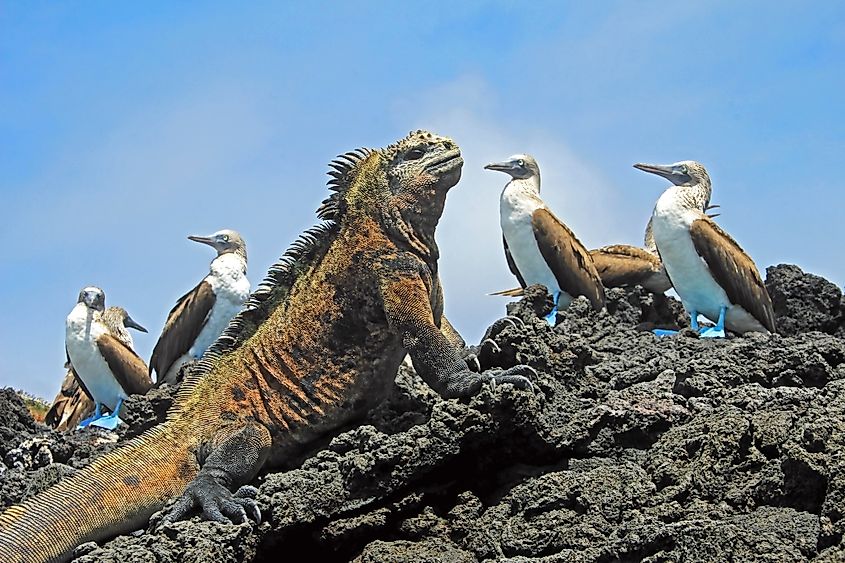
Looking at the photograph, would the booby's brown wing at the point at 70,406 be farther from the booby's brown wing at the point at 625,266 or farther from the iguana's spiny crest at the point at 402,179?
the iguana's spiny crest at the point at 402,179

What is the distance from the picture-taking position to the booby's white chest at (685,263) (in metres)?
13.3

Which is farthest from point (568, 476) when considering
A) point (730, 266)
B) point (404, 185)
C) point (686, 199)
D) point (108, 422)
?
point (108, 422)

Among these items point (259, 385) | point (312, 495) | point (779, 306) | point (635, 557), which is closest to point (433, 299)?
point (259, 385)

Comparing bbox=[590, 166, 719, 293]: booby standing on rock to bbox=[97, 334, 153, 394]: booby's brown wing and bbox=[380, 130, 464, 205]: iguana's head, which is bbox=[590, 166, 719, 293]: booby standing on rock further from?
bbox=[380, 130, 464, 205]: iguana's head

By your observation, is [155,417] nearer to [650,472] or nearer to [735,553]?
[650,472]

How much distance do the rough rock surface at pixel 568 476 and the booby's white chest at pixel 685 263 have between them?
4.84 meters

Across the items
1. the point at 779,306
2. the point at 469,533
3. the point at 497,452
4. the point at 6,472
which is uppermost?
the point at 779,306

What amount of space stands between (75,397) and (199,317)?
2.53 metres

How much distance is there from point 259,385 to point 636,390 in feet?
7.39

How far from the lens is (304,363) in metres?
8.08

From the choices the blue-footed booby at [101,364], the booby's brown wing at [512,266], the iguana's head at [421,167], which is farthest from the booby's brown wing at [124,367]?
the iguana's head at [421,167]

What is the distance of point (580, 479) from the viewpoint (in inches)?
276

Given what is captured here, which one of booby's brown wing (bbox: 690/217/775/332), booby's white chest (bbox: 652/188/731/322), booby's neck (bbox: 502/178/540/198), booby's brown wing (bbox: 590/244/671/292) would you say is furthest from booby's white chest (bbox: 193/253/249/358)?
booby's brown wing (bbox: 690/217/775/332)

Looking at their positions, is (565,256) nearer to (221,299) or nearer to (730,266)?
(730,266)
